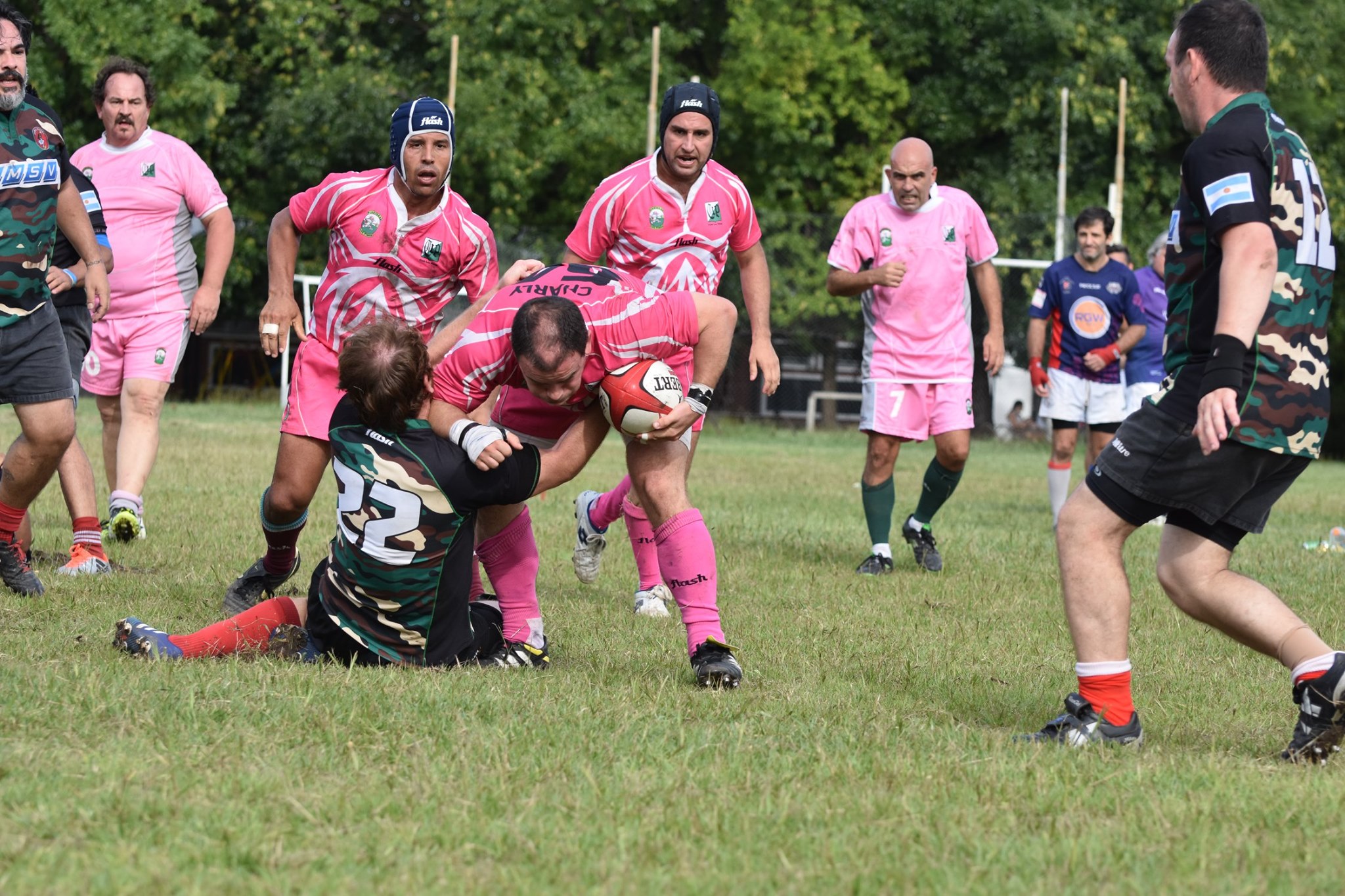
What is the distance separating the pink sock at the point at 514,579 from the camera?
5.42m

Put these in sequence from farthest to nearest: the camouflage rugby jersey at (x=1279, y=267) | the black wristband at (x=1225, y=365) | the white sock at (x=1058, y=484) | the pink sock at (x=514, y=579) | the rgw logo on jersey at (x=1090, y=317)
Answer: the white sock at (x=1058, y=484) < the rgw logo on jersey at (x=1090, y=317) < the pink sock at (x=514, y=579) < the camouflage rugby jersey at (x=1279, y=267) < the black wristband at (x=1225, y=365)

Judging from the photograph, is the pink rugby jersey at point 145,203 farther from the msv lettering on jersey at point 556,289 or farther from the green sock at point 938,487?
the green sock at point 938,487

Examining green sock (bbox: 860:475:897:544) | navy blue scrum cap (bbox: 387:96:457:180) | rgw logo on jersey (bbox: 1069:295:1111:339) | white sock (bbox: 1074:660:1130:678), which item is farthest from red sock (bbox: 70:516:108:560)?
rgw logo on jersey (bbox: 1069:295:1111:339)

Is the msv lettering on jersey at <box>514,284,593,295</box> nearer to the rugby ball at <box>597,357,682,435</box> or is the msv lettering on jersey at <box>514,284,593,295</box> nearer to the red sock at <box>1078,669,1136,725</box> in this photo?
the rugby ball at <box>597,357,682,435</box>

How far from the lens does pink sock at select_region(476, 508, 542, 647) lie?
5422 mm

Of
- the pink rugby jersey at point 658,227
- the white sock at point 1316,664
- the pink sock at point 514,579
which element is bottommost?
the pink sock at point 514,579

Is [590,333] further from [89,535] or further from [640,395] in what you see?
[89,535]

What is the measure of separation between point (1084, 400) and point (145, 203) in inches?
264

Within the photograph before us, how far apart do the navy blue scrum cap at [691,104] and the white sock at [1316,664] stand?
366cm

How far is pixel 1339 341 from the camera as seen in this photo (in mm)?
34312

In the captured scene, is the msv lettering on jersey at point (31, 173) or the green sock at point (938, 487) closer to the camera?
the msv lettering on jersey at point (31, 173)

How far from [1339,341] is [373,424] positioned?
110 feet

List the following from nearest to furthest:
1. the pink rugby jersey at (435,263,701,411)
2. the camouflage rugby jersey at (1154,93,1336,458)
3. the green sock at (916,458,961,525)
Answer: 1. the camouflage rugby jersey at (1154,93,1336,458)
2. the pink rugby jersey at (435,263,701,411)
3. the green sock at (916,458,961,525)

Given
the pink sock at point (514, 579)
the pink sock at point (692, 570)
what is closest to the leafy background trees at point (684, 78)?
the pink sock at point (514, 579)
